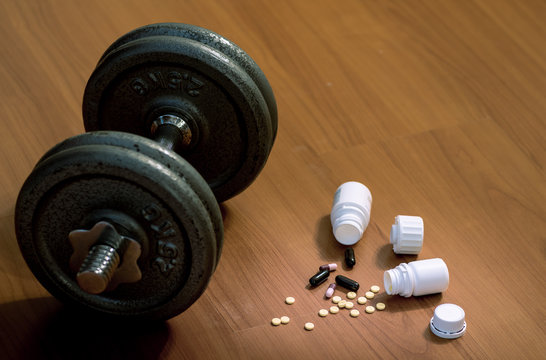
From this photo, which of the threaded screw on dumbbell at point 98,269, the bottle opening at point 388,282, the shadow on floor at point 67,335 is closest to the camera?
the threaded screw on dumbbell at point 98,269

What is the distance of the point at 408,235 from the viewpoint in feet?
4.31

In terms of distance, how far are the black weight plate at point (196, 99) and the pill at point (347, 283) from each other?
229 mm

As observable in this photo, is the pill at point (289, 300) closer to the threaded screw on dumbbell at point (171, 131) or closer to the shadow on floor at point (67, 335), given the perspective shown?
the shadow on floor at point (67, 335)

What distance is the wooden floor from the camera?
1.19 meters

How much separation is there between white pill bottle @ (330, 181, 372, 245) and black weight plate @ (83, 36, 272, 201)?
17 centimetres

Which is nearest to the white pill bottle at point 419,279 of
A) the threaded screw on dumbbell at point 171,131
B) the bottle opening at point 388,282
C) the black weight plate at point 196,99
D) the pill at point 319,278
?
the bottle opening at point 388,282

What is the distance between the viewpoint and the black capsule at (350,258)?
1310 millimetres

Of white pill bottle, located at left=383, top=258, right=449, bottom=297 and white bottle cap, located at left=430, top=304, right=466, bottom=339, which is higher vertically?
white pill bottle, located at left=383, top=258, right=449, bottom=297

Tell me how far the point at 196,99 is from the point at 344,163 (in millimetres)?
397

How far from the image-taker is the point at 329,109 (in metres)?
1.65

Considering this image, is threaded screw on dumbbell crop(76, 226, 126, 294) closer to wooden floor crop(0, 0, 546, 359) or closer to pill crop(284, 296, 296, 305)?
wooden floor crop(0, 0, 546, 359)

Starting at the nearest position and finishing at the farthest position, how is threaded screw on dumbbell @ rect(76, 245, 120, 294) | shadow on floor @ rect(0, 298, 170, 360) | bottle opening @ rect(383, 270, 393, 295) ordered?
threaded screw on dumbbell @ rect(76, 245, 120, 294) < shadow on floor @ rect(0, 298, 170, 360) < bottle opening @ rect(383, 270, 393, 295)

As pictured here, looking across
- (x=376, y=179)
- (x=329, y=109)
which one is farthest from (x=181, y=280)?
(x=329, y=109)

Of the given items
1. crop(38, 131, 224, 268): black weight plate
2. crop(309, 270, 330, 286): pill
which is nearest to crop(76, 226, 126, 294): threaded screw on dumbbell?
crop(38, 131, 224, 268): black weight plate
